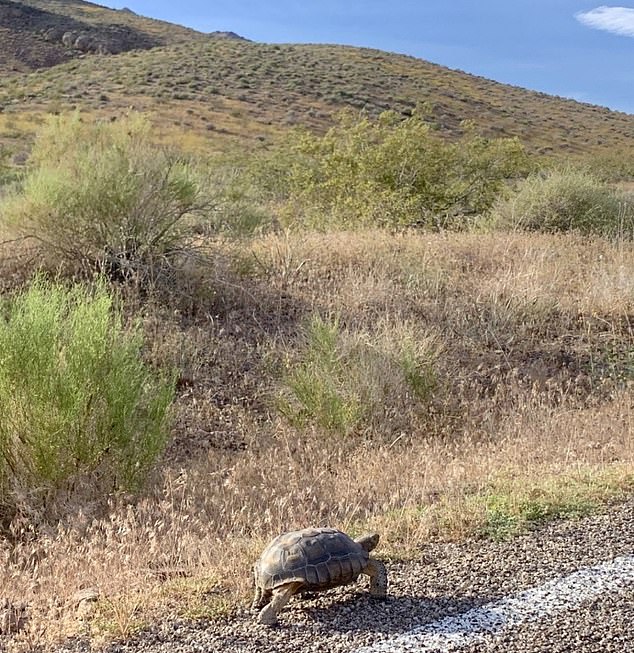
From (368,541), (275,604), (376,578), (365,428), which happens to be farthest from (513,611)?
(365,428)

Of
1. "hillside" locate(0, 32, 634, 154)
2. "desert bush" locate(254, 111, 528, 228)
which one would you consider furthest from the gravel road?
"hillside" locate(0, 32, 634, 154)

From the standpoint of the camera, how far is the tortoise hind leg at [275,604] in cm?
379

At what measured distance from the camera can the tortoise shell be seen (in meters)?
3.93

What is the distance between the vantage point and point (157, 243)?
36.2ft

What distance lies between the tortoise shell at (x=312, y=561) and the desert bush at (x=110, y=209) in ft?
23.3

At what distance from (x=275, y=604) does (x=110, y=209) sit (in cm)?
796

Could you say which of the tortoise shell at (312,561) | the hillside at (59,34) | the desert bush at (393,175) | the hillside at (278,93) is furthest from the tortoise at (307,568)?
the hillside at (59,34)

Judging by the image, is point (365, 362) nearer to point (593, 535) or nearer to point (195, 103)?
point (593, 535)

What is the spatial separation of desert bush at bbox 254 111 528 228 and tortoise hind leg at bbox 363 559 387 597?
11974mm

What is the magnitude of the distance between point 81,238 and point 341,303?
11.9ft

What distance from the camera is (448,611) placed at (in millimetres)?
3850

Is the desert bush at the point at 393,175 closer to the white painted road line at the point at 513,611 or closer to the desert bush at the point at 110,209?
the desert bush at the point at 110,209

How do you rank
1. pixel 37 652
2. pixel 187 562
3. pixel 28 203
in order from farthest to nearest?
pixel 28 203 < pixel 187 562 < pixel 37 652

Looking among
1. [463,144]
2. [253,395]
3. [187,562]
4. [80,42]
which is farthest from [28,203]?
[80,42]
